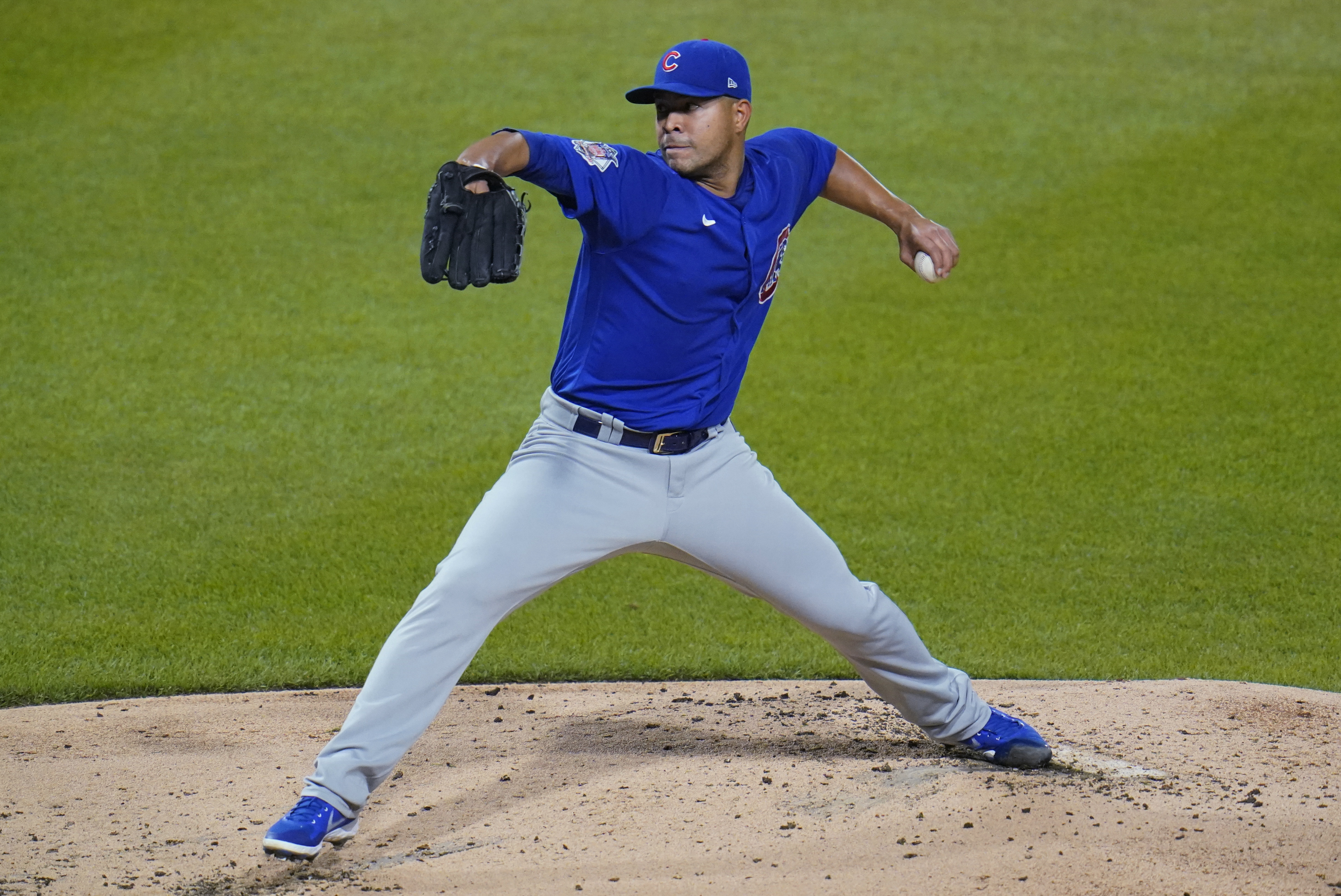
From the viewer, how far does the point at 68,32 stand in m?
12.2

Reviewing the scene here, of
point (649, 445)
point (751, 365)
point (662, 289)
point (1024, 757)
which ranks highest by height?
point (662, 289)

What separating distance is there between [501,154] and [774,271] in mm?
945

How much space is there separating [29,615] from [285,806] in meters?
2.09

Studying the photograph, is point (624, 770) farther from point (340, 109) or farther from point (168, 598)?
point (340, 109)

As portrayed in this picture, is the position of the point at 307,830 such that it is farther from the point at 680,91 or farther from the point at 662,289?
the point at 680,91

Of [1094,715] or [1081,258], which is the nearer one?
[1094,715]

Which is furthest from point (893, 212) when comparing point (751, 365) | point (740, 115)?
point (751, 365)

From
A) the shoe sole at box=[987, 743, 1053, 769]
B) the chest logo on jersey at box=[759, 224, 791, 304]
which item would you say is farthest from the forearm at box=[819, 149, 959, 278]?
the shoe sole at box=[987, 743, 1053, 769]

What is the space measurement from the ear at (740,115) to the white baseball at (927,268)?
60cm

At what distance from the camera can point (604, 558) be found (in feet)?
12.1

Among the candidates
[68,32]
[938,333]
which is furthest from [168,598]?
[68,32]

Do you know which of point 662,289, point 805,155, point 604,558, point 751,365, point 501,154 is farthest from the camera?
point 751,365

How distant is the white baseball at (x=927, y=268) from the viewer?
3928 mm

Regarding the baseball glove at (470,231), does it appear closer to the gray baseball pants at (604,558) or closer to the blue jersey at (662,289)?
the blue jersey at (662,289)
